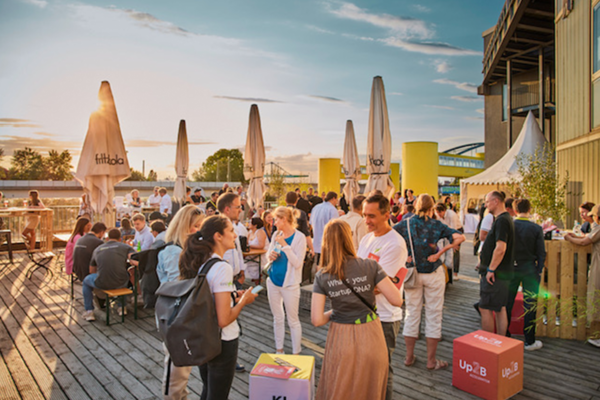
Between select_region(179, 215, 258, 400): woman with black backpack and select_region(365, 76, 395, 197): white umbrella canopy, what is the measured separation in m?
5.93

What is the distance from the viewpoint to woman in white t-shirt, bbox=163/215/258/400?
228 centimetres

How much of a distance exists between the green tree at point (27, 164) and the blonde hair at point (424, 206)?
74704 mm

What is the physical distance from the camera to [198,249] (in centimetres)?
240

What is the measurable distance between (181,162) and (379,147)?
794 cm

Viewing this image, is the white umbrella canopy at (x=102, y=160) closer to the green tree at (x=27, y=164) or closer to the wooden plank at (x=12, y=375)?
the wooden plank at (x=12, y=375)

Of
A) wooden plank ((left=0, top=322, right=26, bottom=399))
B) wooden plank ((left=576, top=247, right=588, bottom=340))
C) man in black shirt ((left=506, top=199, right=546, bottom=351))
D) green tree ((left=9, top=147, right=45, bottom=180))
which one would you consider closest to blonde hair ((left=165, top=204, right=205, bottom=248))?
wooden plank ((left=0, top=322, right=26, bottom=399))

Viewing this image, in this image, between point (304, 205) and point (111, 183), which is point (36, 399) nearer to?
point (111, 183)

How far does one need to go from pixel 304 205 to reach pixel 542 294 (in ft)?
17.6

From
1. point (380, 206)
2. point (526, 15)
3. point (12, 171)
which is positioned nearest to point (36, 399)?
point (380, 206)

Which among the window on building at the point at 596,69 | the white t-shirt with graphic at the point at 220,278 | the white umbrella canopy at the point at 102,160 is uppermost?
the window on building at the point at 596,69

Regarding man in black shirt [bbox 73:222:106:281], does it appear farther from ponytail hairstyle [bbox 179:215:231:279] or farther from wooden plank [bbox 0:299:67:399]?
ponytail hairstyle [bbox 179:215:231:279]

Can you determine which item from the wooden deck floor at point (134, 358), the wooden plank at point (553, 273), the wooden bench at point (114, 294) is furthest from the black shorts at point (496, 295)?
the wooden bench at point (114, 294)

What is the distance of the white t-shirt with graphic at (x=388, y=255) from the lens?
3.00 meters

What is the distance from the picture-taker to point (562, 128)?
9.96m
